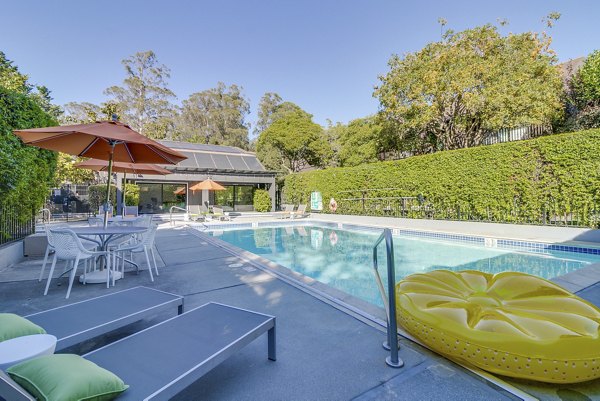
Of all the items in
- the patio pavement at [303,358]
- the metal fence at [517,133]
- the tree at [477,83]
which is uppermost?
the tree at [477,83]

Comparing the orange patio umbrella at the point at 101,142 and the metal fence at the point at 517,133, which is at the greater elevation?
the metal fence at the point at 517,133

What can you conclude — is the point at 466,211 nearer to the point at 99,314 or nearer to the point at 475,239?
the point at 475,239

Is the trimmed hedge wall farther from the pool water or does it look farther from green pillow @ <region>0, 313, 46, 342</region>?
green pillow @ <region>0, 313, 46, 342</region>

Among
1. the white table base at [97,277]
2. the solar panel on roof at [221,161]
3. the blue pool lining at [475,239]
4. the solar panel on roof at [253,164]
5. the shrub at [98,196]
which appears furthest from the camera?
the solar panel on roof at [253,164]

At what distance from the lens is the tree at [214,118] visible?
39.2 m

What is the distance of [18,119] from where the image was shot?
5.64m

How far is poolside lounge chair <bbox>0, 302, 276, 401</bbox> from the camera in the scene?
5.00ft

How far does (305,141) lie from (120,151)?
2091 cm

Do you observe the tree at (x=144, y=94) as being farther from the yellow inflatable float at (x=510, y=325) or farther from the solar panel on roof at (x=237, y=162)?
the yellow inflatable float at (x=510, y=325)

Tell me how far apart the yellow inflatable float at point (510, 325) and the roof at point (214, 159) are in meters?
19.2

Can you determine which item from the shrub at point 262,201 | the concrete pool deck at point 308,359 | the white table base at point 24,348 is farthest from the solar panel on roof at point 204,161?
the white table base at point 24,348

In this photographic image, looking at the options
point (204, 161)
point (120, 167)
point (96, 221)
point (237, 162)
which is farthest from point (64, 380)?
point (237, 162)

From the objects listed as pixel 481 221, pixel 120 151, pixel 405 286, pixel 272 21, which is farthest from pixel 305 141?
pixel 405 286

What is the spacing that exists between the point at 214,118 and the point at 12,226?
3601 centimetres
